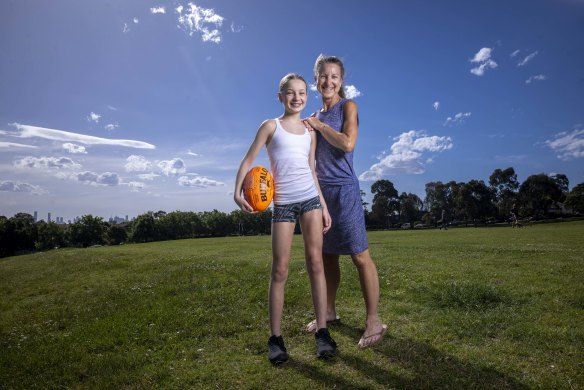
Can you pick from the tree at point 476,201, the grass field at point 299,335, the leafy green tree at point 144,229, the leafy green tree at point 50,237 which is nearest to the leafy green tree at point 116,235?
the leafy green tree at point 144,229

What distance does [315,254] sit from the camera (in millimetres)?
4645

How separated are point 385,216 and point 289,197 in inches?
3903

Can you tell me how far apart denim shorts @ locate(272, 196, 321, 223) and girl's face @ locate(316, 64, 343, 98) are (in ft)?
4.64

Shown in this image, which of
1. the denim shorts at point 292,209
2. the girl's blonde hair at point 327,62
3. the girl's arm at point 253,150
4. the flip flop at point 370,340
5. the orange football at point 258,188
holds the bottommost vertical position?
the flip flop at point 370,340

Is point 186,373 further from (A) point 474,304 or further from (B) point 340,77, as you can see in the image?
(A) point 474,304

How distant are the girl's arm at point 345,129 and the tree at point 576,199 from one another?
91277mm

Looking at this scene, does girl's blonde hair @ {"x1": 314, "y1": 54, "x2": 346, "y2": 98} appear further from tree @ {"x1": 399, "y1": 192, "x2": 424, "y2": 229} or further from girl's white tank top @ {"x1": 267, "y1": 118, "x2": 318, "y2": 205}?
tree @ {"x1": 399, "y1": 192, "x2": 424, "y2": 229}

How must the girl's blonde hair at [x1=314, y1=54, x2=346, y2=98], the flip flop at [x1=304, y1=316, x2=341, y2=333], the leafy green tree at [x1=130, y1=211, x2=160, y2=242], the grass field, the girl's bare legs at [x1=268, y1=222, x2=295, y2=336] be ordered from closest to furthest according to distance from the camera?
1. the grass field
2. the girl's bare legs at [x1=268, y1=222, x2=295, y2=336]
3. the girl's blonde hair at [x1=314, y1=54, x2=346, y2=98]
4. the flip flop at [x1=304, y1=316, x2=341, y2=333]
5. the leafy green tree at [x1=130, y1=211, x2=160, y2=242]

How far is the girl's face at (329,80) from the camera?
493cm

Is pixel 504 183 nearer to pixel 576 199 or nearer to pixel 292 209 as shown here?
pixel 576 199

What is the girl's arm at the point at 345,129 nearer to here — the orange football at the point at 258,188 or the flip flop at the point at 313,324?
the orange football at the point at 258,188

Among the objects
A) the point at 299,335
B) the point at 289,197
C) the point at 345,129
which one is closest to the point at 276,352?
the point at 299,335

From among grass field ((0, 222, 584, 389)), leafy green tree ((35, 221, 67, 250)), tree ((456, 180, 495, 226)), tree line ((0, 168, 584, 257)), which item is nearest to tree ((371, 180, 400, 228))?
tree line ((0, 168, 584, 257))

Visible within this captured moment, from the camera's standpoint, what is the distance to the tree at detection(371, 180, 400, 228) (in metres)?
100
